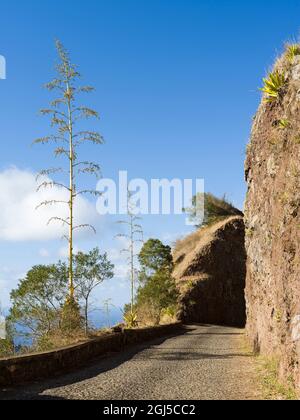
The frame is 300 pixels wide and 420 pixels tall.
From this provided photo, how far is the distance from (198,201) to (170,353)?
151 ft

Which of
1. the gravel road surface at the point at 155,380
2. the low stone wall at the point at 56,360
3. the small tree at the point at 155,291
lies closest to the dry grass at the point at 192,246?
the small tree at the point at 155,291

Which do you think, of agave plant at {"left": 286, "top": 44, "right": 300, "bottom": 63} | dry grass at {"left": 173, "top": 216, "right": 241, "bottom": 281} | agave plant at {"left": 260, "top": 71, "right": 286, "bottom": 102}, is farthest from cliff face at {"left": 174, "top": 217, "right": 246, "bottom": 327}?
agave plant at {"left": 286, "top": 44, "right": 300, "bottom": 63}

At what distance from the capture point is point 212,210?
61906 mm

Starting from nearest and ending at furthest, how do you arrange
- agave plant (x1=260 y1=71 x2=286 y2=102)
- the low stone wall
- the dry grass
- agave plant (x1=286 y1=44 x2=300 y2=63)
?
1. the low stone wall
2. agave plant (x1=286 y1=44 x2=300 y2=63)
3. agave plant (x1=260 y1=71 x2=286 y2=102)
4. the dry grass

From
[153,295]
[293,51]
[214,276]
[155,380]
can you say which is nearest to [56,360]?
[155,380]

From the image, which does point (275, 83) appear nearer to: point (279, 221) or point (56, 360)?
point (279, 221)

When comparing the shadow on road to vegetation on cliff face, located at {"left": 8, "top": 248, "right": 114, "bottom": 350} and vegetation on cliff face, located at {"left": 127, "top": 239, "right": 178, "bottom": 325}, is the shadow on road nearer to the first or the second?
vegetation on cliff face, located at {"left": 8, "top": 248, "right": 114, "bottom": 350}

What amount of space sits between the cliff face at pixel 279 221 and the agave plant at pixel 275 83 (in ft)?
0.39

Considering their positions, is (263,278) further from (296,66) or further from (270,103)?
(296,66)

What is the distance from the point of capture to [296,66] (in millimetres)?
12516

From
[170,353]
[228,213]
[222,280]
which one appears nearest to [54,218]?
[170,353]

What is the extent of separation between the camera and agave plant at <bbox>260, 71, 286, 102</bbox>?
45.2 feet

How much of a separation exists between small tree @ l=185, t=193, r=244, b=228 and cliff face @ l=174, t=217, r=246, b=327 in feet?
17.3

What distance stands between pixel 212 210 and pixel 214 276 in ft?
45.8
